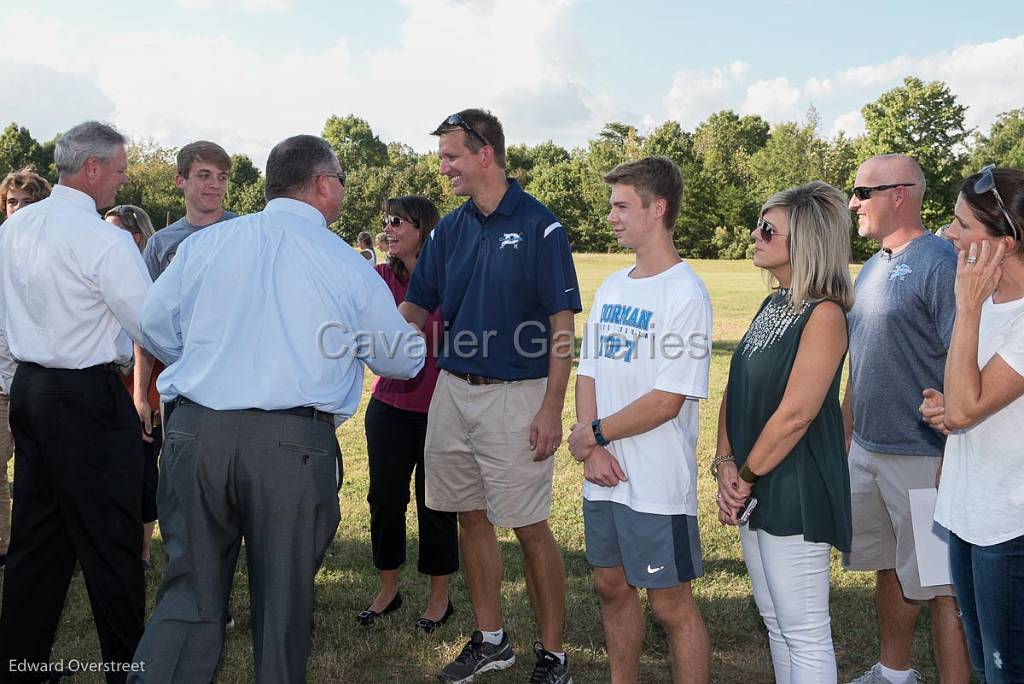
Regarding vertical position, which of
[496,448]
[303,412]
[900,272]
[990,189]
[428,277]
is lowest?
[496,448]

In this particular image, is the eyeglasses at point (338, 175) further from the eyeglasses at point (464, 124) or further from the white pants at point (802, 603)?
the white pants at point (802, 603)

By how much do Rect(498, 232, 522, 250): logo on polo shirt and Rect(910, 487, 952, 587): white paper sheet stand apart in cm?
222


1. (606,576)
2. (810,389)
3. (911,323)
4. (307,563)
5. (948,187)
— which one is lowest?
(606,576)

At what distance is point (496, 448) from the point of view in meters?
4.47

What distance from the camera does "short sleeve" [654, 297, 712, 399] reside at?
11.4 ft

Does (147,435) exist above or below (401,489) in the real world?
above

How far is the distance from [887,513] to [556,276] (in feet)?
6.42

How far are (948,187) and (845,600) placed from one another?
199 feet

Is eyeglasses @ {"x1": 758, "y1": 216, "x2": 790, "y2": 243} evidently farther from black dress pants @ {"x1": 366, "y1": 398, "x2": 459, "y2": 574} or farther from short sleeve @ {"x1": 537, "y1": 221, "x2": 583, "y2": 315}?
black dress pants @ {"x1": 366, "y1": 398, "x2": 459, "y2": 574}

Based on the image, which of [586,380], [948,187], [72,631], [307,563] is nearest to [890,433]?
[586,380]

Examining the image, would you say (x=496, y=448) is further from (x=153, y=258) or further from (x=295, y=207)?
(x=153, y=258)

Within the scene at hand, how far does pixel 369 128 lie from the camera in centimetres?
10006

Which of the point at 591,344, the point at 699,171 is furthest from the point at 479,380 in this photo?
the point at 699,171

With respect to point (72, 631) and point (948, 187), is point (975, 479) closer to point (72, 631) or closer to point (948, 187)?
point (72, 631)
